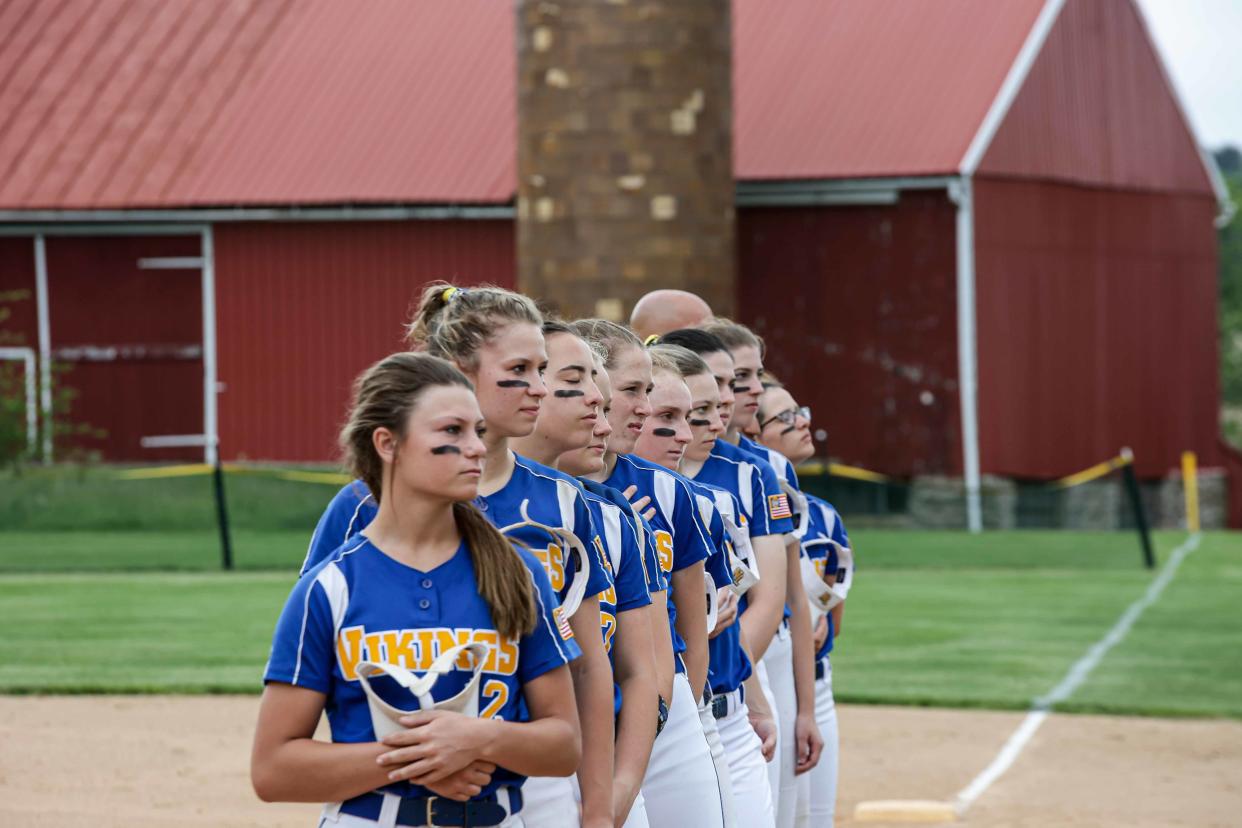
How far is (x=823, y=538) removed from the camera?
7.09 m

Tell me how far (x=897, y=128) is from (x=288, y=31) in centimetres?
961

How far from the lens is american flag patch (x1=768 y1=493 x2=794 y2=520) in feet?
19.9

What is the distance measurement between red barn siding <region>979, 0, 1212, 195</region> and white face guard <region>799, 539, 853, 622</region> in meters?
18.8

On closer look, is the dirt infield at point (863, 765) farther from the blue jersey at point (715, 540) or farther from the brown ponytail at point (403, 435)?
the brown ponytail at point (403, 435)

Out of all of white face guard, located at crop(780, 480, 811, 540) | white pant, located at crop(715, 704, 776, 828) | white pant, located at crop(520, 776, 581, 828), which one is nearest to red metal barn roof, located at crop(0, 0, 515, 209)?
white face guard, located at crop(780, 480, 811, 540)

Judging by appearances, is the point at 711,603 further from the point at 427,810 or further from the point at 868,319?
the point at 868,319

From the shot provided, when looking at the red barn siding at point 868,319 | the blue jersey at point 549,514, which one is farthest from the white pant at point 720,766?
the red barn siding at point 868,319

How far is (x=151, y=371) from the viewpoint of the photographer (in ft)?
90.8

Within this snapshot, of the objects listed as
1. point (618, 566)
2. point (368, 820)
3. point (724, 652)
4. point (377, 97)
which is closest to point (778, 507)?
point (724, 652)

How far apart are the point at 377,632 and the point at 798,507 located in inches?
120

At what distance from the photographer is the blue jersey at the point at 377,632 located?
3727mm

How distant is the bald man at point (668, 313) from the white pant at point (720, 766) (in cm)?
199

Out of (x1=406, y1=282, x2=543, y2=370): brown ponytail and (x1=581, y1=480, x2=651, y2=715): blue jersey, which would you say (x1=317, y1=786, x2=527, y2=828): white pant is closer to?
(x1=581, y1=480, x2=651, y2=715): blue jersey

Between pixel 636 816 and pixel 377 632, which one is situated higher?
pixel 377 632
